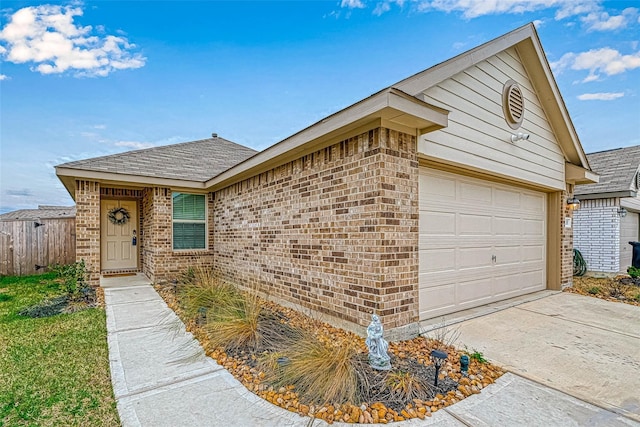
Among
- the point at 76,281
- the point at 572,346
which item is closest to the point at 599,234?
the point at 572,346

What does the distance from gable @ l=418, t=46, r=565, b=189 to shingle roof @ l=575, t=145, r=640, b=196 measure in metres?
4.54

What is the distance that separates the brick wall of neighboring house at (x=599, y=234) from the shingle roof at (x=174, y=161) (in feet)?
38.0

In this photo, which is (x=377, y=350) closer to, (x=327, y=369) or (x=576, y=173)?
(x=327, y=369)

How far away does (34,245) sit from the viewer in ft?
32.4

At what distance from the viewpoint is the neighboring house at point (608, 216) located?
31.7ft

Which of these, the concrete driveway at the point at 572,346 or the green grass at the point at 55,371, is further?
the concrete driveway at the point at 572,346

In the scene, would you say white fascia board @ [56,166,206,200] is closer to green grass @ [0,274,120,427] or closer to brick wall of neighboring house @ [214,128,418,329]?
green grass @ [0,274,120,427]

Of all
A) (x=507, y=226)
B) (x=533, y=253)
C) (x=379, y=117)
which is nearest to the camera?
(x=379, y=117)

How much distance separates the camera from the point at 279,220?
5.73 meters

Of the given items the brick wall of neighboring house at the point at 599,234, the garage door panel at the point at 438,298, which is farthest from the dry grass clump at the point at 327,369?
the brick wall of neighboring house at the point at 599,234

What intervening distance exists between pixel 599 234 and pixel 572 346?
850 cm

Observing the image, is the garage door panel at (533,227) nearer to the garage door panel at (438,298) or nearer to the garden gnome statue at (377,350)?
the garage door panel at (438,298)

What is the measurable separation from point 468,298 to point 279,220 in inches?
137

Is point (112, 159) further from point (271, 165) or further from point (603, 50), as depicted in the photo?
point (603, 50)
